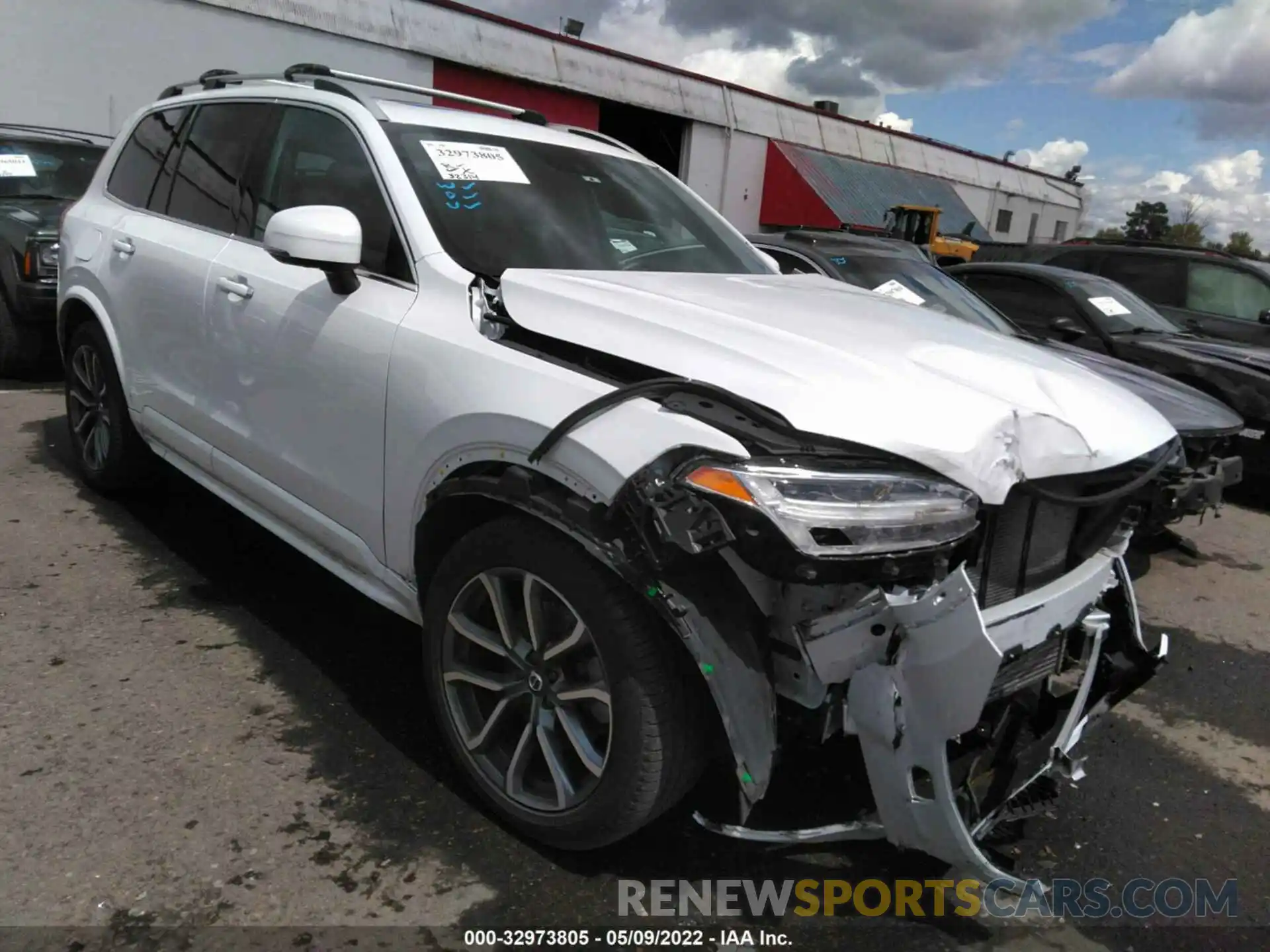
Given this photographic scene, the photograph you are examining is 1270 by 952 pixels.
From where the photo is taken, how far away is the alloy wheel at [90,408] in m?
4.34

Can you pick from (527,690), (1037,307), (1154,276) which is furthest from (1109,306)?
(527,690)

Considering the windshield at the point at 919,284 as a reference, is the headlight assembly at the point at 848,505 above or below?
below

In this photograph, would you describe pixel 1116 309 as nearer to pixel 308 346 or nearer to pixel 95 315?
pixel 308 346

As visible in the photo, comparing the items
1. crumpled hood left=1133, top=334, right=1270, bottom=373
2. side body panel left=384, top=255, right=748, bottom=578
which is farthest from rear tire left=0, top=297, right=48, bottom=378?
crumpled hood left=1133, top=334, right=1270, bottom=373

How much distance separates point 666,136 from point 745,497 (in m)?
25.1

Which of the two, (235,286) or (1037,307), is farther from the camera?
(1037,307)

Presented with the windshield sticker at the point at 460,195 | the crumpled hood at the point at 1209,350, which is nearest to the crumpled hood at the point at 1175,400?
the crumpled hood at the point at 1209,350

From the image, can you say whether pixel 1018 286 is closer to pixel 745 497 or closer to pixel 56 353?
pixel 745 497

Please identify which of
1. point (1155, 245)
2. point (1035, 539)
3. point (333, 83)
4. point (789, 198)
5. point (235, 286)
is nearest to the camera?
point (1035, 539)

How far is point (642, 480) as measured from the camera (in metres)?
1.93

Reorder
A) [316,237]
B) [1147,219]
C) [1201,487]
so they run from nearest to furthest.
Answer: [316,237]
[1201,487]
[1147,219]

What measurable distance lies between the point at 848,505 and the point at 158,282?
3.01 m

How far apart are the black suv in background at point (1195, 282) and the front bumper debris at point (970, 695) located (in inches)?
281

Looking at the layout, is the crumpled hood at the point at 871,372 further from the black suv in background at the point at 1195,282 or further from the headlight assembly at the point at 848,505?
the black suv in background at the point at 1195,282
